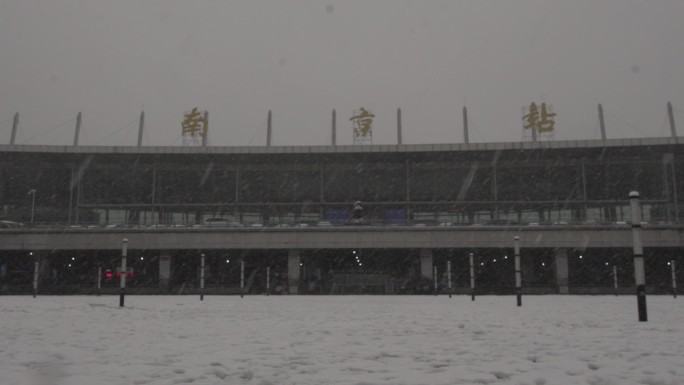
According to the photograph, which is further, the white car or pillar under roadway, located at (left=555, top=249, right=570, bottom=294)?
the white car

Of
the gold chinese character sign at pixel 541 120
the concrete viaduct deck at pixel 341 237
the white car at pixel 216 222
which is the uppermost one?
the gold chinese character sign at pixel 541 120

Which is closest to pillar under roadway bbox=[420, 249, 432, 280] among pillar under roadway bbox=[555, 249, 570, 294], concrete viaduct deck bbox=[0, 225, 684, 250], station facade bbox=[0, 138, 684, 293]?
concrete viaduct deck bbox=[0, 225, 684, 250]

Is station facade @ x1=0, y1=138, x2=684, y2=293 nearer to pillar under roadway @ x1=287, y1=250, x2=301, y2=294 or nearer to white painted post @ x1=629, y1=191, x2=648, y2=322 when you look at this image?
pillar under roadway @ x1=287, y1=250, x2=301, y2=294

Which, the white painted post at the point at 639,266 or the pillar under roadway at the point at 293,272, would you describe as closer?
the white painted post at the point at 639,266

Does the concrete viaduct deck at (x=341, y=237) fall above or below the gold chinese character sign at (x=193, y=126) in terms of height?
below

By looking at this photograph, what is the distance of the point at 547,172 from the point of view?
4925 centimetres
